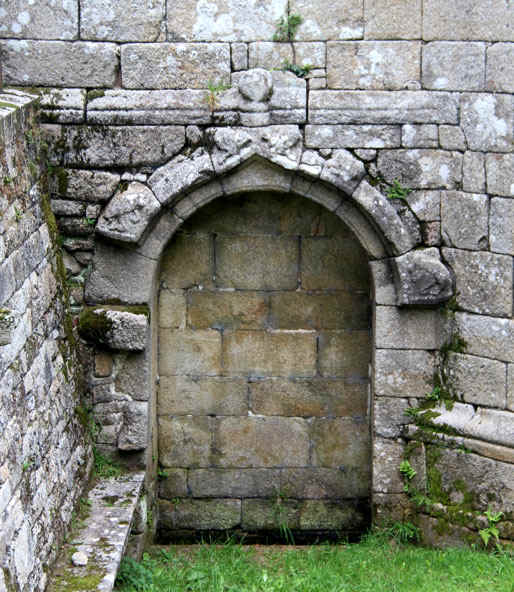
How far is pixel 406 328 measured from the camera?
5.81m

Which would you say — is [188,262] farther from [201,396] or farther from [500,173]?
[500,173]

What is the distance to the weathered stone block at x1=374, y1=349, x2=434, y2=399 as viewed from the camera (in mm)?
5844

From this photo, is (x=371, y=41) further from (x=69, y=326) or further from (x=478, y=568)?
(x=478, y=568)

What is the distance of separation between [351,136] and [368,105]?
0.23 metres

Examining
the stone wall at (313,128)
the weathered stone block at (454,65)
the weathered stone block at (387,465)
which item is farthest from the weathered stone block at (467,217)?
the weathered stone block at (387,465)

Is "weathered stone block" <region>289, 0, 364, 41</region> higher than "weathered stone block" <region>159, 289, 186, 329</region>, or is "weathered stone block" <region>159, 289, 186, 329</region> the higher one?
"weathered stone block" <region>289, 0, 364, 41</region>

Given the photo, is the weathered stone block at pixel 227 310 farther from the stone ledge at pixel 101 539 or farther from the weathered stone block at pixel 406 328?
the stone ledge at pixel 101 539

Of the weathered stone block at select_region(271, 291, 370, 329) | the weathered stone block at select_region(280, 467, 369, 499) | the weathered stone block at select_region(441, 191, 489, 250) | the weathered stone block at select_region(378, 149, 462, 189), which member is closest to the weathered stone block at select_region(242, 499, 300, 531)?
A: the weathered stone block at select_region(280, 467, 369, 499)

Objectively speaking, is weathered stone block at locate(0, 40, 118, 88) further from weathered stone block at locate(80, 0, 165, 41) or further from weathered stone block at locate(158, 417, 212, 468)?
weathered stone block at locate(158, 417, 212, 468)

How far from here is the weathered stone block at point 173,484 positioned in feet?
20.9

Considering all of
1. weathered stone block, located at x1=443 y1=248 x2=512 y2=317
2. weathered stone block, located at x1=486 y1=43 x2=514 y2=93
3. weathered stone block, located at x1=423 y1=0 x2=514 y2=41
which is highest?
weathered stone block, located at x1=423 y1=0 x2=514 y2=41

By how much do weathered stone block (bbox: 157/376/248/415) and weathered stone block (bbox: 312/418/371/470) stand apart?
1.98 feet

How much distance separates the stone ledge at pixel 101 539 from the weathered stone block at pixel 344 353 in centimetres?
156

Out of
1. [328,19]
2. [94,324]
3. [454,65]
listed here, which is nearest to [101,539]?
[94,324]
